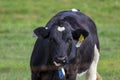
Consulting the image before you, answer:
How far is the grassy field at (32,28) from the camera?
53.8 ft

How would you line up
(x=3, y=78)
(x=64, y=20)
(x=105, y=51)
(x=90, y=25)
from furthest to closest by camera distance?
(x=105, y=51)
(x=3, y=78)
(x=90, y=25)
(x=64, y=20)

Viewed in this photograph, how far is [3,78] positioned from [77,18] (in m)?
3.21

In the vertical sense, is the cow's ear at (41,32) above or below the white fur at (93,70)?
above

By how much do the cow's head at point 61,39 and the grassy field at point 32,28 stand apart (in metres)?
4.09

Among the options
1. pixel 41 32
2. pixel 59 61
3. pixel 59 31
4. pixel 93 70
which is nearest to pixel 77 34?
pixel 59 31

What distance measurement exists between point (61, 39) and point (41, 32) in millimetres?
371

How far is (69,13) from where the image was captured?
1219 cm

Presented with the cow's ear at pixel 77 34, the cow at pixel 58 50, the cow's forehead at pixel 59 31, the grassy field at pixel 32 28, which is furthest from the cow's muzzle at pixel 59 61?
the grassy field at pixel 32 28

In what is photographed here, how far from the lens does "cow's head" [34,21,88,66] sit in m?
9.95

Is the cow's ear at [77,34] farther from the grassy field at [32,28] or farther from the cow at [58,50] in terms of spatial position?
the grassy field at [32,28]

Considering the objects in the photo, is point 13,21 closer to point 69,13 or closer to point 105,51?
point 105,51

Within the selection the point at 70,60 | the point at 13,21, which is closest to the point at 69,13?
the point at 70,60

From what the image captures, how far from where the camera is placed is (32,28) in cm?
2666

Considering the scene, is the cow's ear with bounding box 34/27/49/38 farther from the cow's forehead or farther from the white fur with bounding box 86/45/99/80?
the white fur with bounding box 86/45/99/80
